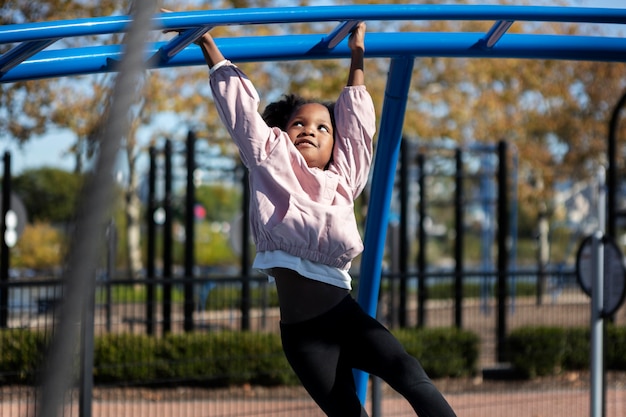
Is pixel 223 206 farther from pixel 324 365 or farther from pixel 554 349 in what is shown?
pixel 324 365

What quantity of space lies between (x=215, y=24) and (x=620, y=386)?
677 cm

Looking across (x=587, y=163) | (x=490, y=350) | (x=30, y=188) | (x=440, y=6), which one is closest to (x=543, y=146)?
(x=587, y=163)

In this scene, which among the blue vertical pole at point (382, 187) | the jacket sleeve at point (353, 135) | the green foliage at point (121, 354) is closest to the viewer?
the jacket sleeve at point (353, 135)

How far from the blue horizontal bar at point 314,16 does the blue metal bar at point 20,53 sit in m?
0.35

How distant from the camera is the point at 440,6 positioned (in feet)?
9.87

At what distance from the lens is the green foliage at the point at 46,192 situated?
22233 mm

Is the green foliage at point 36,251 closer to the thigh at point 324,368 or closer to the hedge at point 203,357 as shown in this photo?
the hedge at point 203,357

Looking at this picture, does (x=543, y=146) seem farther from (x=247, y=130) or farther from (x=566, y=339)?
(x=247, y=130)

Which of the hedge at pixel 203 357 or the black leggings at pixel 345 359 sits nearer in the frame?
the black leggings at pixel 345 359

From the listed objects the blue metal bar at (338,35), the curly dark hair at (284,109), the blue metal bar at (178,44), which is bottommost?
the curly dark hair at (284,109)

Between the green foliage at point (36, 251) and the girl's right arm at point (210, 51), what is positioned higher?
the girl's right arm at point (210, 51)

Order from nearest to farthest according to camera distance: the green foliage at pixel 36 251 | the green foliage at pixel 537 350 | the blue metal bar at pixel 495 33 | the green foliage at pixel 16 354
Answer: the blue metal bar at pixel 495 33 < the green foliage at pixel 16 354 < the green foliage at pixel 537 350 < the green foliage at pixel 36 251

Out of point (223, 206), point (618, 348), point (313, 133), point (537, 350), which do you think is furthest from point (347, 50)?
point (223, 206)

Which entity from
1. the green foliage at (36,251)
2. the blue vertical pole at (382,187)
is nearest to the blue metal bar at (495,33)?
the blue vertical pole at (382,187)
